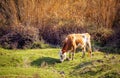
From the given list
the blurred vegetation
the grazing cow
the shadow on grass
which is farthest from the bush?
the shadow on grass

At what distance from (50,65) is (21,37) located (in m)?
3.94

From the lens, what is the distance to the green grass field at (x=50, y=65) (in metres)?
14.5

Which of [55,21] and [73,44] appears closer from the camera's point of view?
[73,44]

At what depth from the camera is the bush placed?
786 inches

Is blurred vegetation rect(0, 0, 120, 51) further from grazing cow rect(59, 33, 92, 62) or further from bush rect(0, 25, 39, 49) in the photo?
grazing cow rect(59, 33, 92, 62)

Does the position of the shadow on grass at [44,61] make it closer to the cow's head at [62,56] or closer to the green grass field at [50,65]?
the green grass field at [50,65]

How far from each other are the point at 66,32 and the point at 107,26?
2308 mm

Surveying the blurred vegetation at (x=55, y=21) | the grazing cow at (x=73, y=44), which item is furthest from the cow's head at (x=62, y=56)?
the blurred vegetation at (x=55, y=21)

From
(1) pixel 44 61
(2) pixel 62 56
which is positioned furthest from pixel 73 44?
(1) pixel 44 61

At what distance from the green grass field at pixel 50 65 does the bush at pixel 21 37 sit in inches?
34.5

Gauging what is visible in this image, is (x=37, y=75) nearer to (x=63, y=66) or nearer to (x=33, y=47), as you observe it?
(x=63, y=66)

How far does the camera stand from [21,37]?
2008 centimetres

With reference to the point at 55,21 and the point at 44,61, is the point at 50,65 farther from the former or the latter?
the point at 55,21

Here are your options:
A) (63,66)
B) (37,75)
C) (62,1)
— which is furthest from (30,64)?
(62,1)
